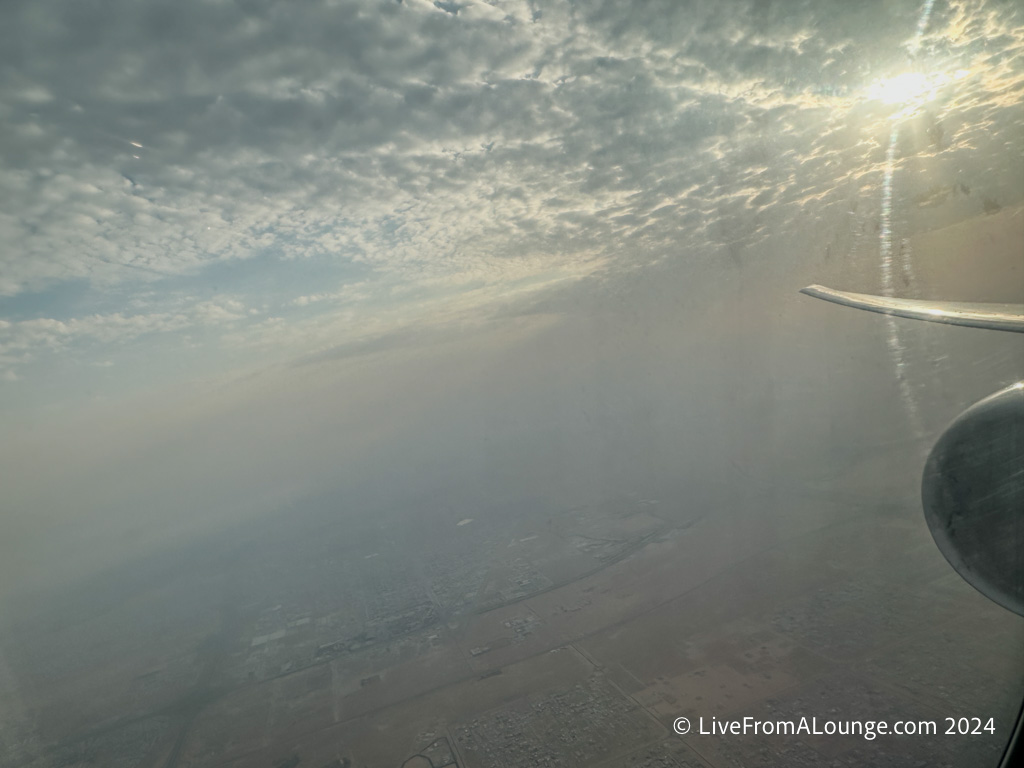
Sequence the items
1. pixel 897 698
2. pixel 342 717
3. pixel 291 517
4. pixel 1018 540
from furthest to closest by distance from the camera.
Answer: pixel 291 517, pixel 342 717, pixel 897 698, pixel 1018 540

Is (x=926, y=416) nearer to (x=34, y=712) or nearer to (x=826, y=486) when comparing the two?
(x=826, y=486)

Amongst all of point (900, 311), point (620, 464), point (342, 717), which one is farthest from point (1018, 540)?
point (620, 464)

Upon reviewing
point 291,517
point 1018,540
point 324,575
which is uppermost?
point 1018,540

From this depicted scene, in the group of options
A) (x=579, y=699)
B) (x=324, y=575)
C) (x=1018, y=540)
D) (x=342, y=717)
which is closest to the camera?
(x=1018, y=540)

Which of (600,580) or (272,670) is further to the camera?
(600,580)

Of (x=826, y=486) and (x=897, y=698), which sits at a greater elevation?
(x=897, y=698)

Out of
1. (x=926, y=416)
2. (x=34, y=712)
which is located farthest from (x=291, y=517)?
(x=926, y=416)
